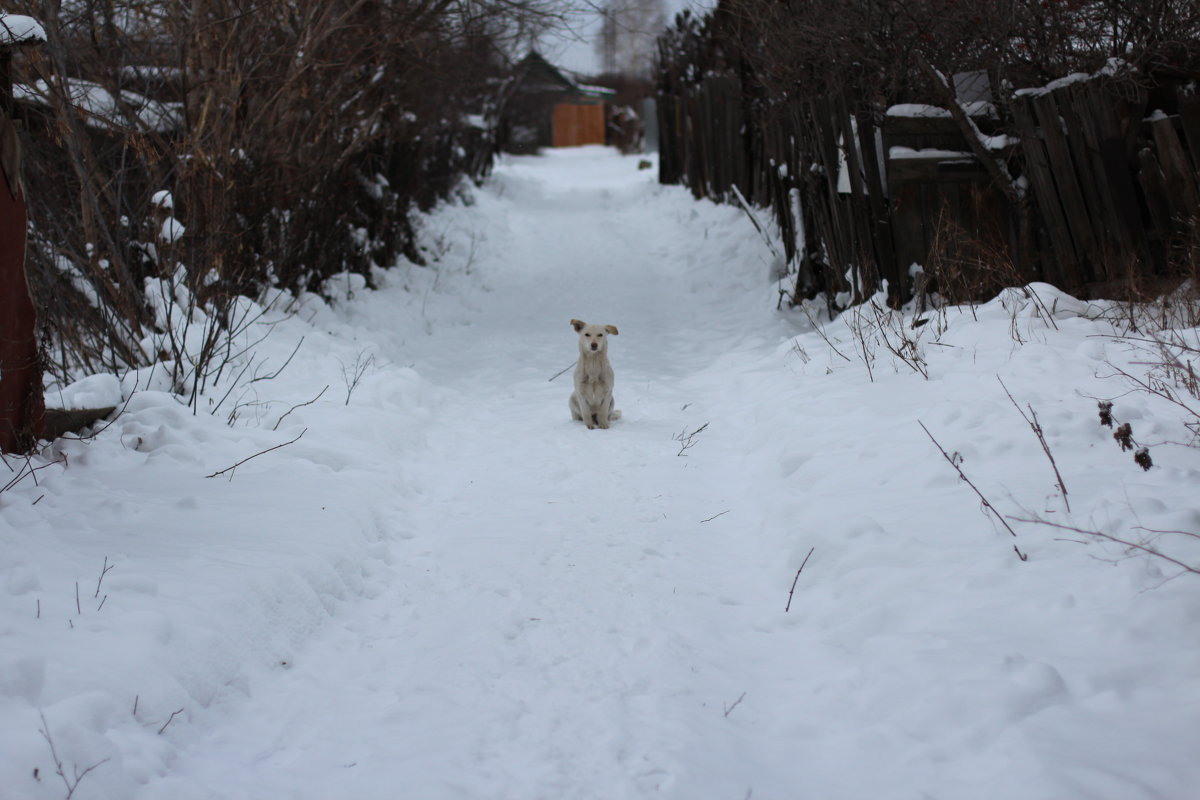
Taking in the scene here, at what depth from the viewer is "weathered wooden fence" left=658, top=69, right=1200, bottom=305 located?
6957 millimetres

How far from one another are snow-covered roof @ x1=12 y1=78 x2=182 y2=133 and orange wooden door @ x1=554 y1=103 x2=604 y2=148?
4123 cm

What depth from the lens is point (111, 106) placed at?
8242 millimetres

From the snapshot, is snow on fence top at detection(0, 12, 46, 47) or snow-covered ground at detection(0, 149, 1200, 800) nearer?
snow-covered ground at detection(0, 149, 1200, 800)

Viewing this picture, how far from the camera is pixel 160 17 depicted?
327 inches

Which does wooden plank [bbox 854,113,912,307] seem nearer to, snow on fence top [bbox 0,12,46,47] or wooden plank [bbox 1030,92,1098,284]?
wooden plank [bbox 1030,92,1098,284]

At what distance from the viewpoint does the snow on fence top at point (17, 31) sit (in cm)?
451

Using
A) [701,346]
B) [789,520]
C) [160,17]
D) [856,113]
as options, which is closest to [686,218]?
[701,346]

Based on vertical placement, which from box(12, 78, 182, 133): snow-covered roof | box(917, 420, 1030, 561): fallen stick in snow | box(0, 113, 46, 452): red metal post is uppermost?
box(12, 78, 182, 133): snow-covered roof

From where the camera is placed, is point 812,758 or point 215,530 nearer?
point 812,758

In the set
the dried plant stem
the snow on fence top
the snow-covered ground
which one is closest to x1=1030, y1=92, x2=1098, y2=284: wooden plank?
the snow-covered ground

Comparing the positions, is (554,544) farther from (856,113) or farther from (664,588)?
(856,113)

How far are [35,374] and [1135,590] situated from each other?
5443 mm

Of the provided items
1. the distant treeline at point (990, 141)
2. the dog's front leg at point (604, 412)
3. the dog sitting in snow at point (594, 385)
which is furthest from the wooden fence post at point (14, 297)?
the distant treeline at point (990, 141)

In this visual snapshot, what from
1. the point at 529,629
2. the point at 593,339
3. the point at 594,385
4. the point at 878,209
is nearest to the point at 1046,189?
the point at 878,209
